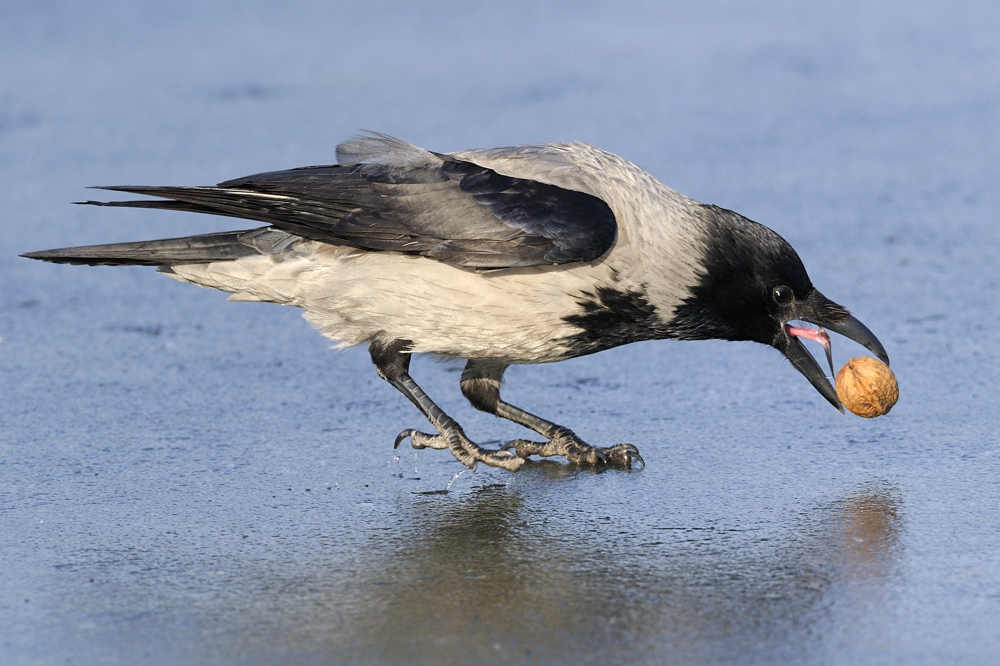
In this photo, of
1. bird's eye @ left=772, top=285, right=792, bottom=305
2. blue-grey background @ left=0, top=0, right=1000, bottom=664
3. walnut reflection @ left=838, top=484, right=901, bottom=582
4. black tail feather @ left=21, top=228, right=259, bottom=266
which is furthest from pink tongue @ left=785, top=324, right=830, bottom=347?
black tail feather @ left=21, top=228, right=259, bottom=266

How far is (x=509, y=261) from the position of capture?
4.68 m

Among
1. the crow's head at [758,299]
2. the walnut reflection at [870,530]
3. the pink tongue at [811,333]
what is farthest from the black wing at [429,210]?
the walnut reflection at [870,530]

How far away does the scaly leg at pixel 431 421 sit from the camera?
4.75 meters

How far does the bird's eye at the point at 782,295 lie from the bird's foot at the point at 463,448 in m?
1.09

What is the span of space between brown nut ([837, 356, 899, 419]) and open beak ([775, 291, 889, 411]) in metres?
0.06

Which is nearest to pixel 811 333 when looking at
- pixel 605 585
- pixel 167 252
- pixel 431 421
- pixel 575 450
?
pixel 575 450

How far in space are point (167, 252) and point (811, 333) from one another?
2.44 m

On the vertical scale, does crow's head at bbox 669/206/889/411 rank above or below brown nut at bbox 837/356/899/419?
above

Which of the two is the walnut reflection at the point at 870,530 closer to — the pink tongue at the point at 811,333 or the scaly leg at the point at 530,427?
the pink tongue at the point at 811,333

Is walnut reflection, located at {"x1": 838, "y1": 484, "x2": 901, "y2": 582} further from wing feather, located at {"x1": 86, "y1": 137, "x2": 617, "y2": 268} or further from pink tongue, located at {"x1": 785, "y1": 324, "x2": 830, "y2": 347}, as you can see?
wing feather, located at {"x1": 86, "y1": 137, "x2": 617, "y2": 268}

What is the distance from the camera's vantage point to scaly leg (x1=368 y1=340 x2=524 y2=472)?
475 cm

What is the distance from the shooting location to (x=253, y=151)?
8.97 m

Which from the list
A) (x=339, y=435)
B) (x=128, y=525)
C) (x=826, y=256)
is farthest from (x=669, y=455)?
(x=826, y=256)

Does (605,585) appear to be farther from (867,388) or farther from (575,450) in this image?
(867,388)
